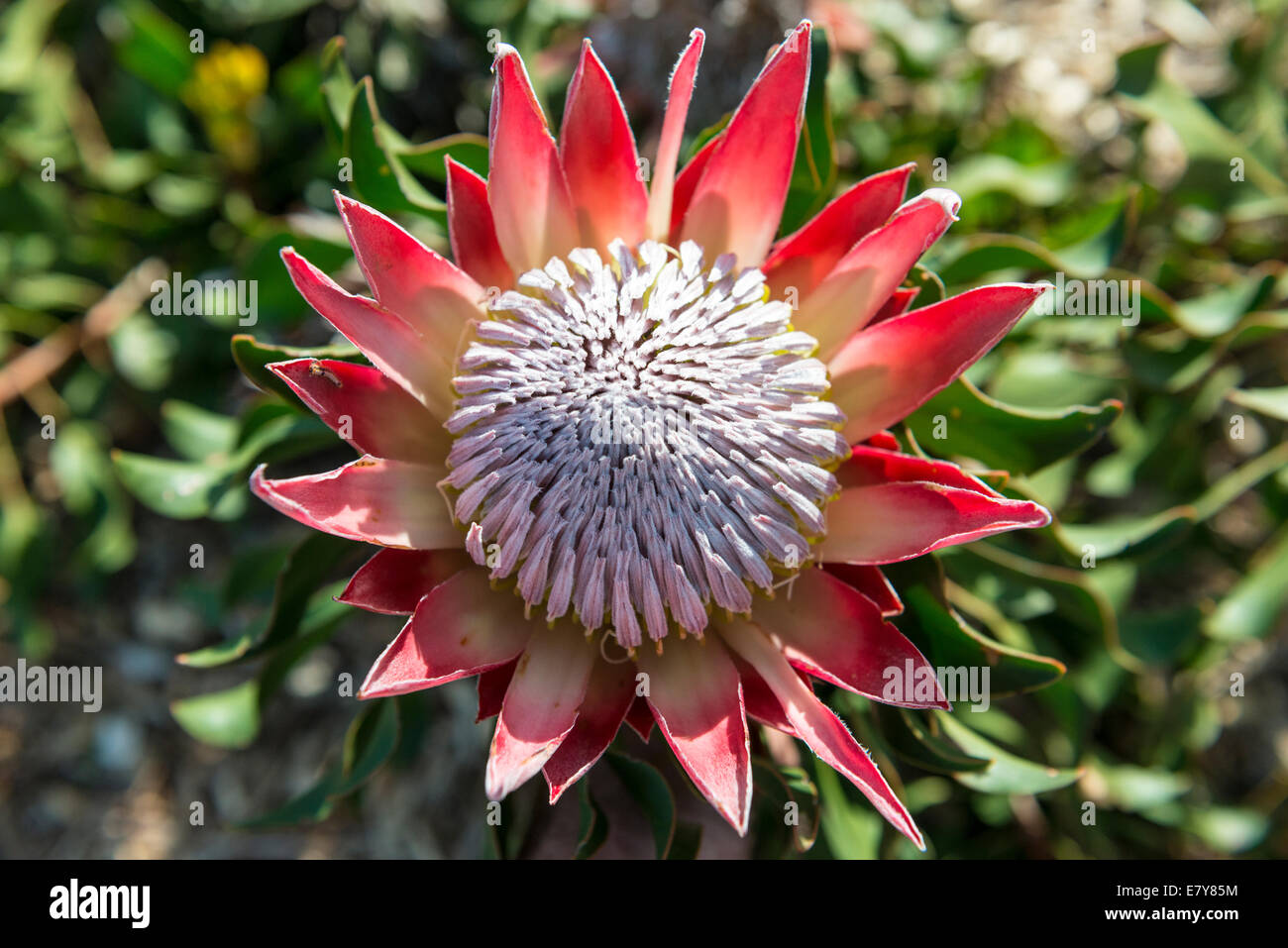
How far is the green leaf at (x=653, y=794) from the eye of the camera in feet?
5.86

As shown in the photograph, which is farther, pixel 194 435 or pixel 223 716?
pixel 194 435

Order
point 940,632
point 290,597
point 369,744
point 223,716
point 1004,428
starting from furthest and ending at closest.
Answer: point 223,716 < point 369,744 < point 290,597 < point 1004,428 < point 940,632

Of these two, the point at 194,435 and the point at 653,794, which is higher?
the point at 194,435

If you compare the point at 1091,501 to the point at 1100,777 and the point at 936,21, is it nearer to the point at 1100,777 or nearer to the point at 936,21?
the point at 1100,777

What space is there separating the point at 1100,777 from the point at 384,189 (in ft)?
7.27

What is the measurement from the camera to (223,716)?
7.45 feet

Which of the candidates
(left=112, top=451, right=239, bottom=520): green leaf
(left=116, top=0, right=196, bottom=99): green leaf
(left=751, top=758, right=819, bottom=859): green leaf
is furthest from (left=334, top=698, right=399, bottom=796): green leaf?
(left=116, top=0, right=196, bottom=99): green leaf

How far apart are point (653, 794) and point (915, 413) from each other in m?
0.88

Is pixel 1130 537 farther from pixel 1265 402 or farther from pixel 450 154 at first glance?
pixel 450 154

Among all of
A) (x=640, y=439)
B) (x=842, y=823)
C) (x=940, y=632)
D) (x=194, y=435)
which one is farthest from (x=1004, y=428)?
(x=194, y=435)

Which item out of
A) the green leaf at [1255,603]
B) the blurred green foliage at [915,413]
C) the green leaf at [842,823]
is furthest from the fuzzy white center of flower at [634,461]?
the green leaf at [1255,603]

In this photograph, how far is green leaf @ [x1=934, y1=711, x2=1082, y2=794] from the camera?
191cm

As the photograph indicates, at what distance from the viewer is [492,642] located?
1.65 metres
